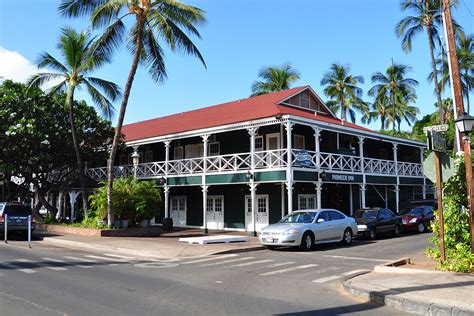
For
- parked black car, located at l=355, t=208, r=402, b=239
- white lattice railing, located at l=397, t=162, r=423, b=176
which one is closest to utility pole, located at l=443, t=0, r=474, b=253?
parked black car, located at l=355, t=208, r=402, b=239

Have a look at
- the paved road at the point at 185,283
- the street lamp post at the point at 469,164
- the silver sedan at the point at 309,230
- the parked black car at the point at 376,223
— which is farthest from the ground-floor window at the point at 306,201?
the street lamp post at the point at 469,164

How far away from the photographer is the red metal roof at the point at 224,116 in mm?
24141

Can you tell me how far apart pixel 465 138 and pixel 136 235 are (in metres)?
15.8

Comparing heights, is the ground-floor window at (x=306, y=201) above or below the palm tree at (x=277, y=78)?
below

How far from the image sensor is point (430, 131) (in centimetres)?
1060

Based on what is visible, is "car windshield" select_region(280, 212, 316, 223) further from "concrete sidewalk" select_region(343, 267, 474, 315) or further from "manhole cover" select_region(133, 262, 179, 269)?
"concrete sidewalk" select_region(343, 267, 474, 315)

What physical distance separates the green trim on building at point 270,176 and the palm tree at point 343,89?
102 feet

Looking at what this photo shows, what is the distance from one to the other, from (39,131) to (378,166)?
19.7 meters

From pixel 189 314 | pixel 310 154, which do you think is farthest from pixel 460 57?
pixel 189 314

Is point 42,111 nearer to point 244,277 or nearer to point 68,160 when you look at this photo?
point 68,160

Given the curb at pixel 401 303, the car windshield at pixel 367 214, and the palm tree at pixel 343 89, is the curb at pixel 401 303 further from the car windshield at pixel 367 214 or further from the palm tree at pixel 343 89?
the palm tree at pixel 343 89

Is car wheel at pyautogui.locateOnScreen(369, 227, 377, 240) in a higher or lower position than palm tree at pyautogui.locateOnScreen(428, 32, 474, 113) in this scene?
lower

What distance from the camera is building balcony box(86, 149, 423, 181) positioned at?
841 inches

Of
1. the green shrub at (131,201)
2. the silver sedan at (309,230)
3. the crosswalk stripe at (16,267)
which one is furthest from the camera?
the green shrub at (131,201)
